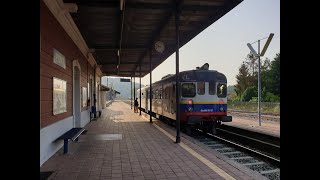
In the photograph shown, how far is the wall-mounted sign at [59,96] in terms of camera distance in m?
8.01

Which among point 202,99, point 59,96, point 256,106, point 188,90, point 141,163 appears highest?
point 188,90

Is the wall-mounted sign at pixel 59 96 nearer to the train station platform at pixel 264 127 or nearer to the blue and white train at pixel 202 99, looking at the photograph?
the blue and white train at pixel 202 99

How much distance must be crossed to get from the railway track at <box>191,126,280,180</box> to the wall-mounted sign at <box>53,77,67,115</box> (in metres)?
4.84

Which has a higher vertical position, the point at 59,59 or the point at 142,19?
the point at 142,19

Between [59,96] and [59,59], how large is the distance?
1011mm

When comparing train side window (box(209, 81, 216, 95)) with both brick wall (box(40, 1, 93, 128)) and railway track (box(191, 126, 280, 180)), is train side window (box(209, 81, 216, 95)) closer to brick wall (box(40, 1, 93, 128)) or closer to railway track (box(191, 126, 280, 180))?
railway track (box(191, 126, 280, 180))

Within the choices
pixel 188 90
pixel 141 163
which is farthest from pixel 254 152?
pixel 188 90

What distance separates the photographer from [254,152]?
892cm

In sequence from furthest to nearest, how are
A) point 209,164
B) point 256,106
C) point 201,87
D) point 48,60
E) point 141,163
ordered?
point 256,106 → point 201,87 → point 48,60 → point 141,163 → point 209,164

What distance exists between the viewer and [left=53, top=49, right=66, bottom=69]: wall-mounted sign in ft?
26.5

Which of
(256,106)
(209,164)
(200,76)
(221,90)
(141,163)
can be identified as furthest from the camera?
(256,106)

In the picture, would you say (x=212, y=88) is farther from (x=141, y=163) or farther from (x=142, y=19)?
(x=141, y=163)

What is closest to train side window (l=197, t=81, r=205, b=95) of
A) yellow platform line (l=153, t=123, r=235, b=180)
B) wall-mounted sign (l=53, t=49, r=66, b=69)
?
yellow platform line (l=153, t=123, r=235, b=180)

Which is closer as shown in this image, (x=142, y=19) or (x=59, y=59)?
(x=59, y=59)
